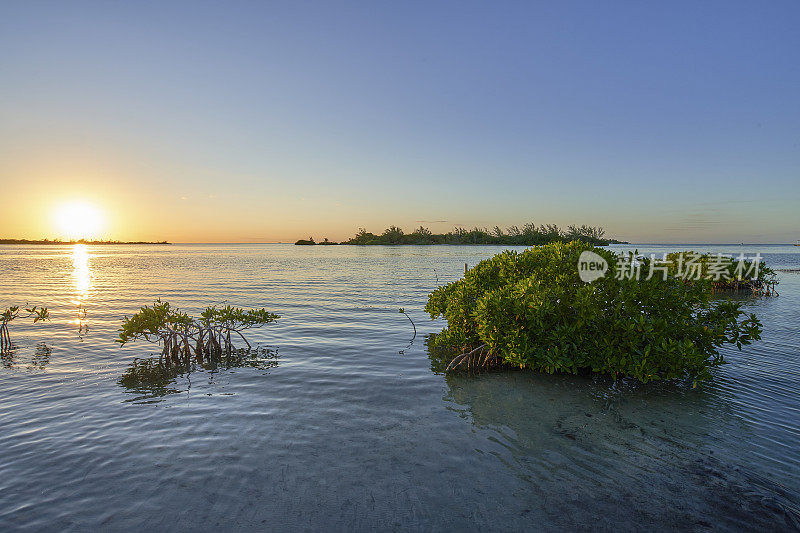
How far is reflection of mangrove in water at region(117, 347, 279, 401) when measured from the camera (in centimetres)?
989

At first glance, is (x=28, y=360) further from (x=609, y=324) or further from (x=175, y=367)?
(x=609, y=324)

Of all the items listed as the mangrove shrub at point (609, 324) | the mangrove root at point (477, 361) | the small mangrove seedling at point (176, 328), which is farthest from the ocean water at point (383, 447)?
the small mangrove seedling at point (176, 328)

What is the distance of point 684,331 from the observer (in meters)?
9.72

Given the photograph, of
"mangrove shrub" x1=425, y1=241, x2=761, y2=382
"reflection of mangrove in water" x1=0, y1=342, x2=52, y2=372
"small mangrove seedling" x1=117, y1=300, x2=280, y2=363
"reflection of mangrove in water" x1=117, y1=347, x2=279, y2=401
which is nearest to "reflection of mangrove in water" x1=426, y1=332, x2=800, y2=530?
"mangrove shrub" x1=425, y1=241, x2=761, y2=382

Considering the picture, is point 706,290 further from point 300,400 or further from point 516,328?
point 300,400

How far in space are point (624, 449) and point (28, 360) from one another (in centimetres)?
1594

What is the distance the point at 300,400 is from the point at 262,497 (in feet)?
11.9

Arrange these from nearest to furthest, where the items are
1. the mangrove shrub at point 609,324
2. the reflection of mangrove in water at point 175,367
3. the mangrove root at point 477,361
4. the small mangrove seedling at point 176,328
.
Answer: the mangrove shrub at point 609,324 → the reflection of mangrove in water at point 175,367 → the mangrove root at point 477,361 → the small mangrove seedling at point 176,328

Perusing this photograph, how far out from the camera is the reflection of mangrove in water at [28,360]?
11516mm

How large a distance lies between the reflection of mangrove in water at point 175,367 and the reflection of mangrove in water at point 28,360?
2.47 metres

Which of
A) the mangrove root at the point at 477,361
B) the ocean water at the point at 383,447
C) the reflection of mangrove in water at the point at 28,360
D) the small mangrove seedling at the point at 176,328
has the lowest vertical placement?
the reflection of mangrove in water at the point at 28,360

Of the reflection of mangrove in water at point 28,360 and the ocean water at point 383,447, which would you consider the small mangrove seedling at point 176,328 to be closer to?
the ocean water at point 383,447

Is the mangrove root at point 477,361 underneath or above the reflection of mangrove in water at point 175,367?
above

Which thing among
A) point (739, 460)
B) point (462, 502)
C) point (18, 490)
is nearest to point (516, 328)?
point (739, 460)
